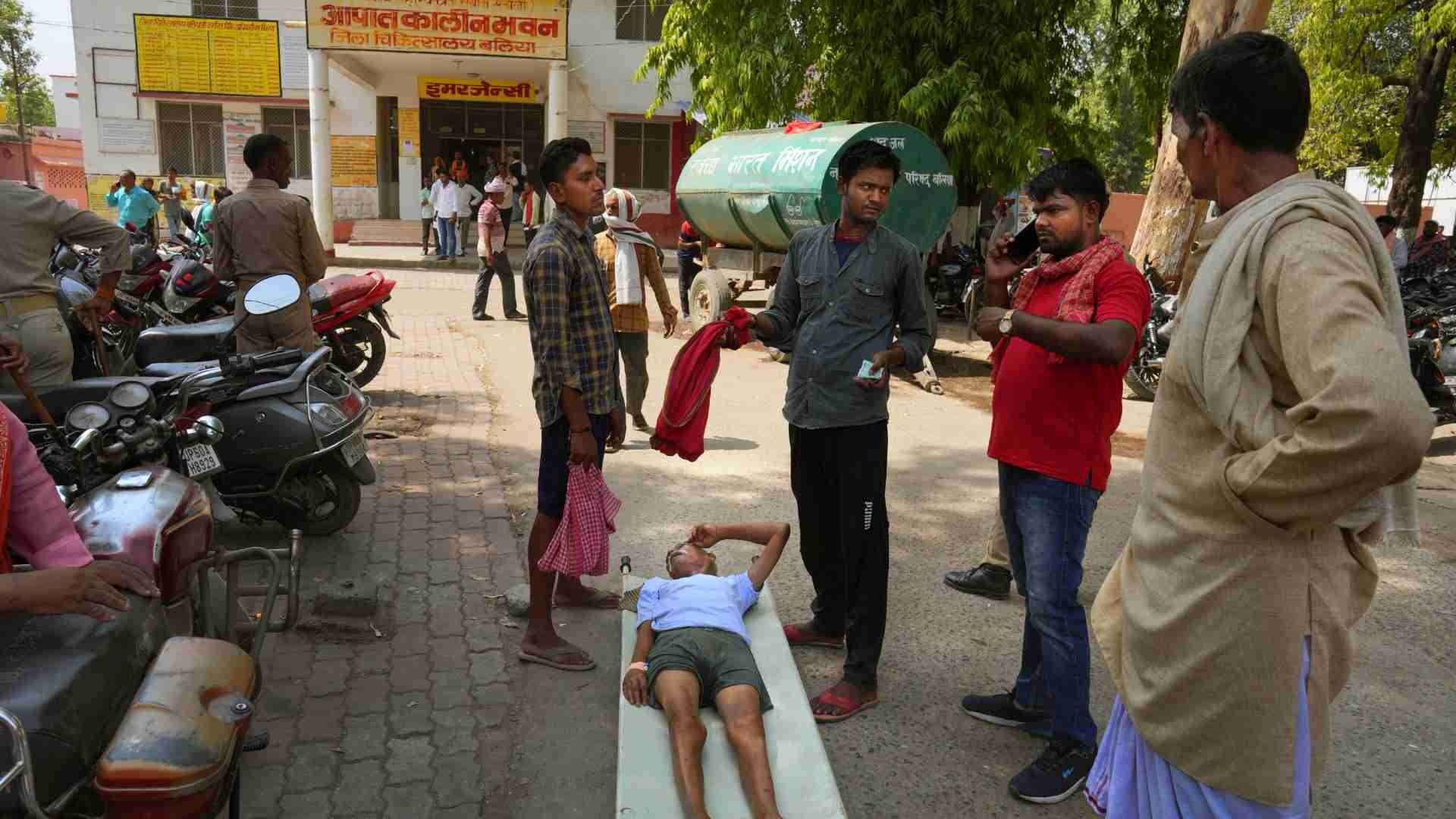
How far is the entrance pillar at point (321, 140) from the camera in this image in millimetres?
19234

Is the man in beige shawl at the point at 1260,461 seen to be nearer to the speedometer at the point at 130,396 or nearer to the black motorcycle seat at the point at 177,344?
the speedometer at the point at 130,396

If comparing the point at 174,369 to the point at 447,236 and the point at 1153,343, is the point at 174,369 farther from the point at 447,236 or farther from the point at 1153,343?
the point at 447,236

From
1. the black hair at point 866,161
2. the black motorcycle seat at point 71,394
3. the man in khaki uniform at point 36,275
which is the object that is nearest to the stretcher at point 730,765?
the black hair at point 866,161

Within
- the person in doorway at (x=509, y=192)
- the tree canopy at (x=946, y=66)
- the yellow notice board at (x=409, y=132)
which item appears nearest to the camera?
the tree canopy at (x=946, y=66)

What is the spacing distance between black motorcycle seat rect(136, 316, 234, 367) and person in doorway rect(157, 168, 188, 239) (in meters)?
16.8

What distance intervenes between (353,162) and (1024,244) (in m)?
23.9

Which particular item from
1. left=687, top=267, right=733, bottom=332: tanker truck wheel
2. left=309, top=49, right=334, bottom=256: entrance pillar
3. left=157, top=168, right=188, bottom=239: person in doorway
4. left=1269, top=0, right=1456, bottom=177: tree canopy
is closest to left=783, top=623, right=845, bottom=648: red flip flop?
left=687, top=267, right=733, bottom=332: tanker truck wheel

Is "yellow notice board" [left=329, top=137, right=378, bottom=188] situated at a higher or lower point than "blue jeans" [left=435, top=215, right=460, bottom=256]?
higher

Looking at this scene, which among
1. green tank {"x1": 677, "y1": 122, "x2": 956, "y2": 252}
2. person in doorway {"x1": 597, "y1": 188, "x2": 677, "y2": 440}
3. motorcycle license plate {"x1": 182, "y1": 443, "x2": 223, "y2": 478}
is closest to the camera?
motorcycle license plate {"x1": 182, "y1": 443, "x2": 223, "y2": 478}

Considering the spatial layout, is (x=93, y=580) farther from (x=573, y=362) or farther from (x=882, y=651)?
(x=882, y=651)

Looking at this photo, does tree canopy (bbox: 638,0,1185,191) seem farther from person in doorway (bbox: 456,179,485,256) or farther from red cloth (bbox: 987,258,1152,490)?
red cloth (bbox: 987,258,1152,490)

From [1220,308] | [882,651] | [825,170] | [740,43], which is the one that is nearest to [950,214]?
[825,170]

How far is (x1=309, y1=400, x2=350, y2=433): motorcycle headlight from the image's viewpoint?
4.90 m

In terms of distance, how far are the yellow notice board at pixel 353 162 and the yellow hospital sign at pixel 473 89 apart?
70.4 inches
